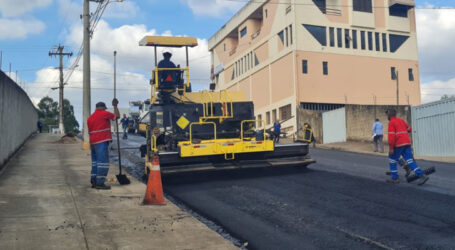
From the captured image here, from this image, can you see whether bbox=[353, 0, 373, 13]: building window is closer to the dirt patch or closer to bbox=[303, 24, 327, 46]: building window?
bbox=[303, 24, 327, 46]: building window

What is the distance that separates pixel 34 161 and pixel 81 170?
2.69 meters

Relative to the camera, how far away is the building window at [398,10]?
38125 millimetres

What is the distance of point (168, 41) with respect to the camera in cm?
1162

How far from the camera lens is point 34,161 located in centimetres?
1314

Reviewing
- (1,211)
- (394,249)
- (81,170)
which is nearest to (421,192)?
(394,249)

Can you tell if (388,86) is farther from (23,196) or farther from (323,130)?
(23,196)

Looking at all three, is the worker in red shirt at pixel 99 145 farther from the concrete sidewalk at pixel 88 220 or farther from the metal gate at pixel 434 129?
the metal gate at pixel 434 129

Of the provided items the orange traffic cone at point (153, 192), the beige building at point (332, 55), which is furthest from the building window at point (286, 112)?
the orange traffic cone at point (153, 192)

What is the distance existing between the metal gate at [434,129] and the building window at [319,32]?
51.8 ft

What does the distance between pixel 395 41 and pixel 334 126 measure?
15.9 meters

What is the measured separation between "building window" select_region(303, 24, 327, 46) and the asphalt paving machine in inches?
973

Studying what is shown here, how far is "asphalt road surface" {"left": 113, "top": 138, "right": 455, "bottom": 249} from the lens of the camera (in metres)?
5.16

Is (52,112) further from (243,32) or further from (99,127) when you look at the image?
(99,127)

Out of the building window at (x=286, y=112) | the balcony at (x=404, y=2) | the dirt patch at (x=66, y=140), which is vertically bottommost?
the dirt patch at (x=66, y=140)
